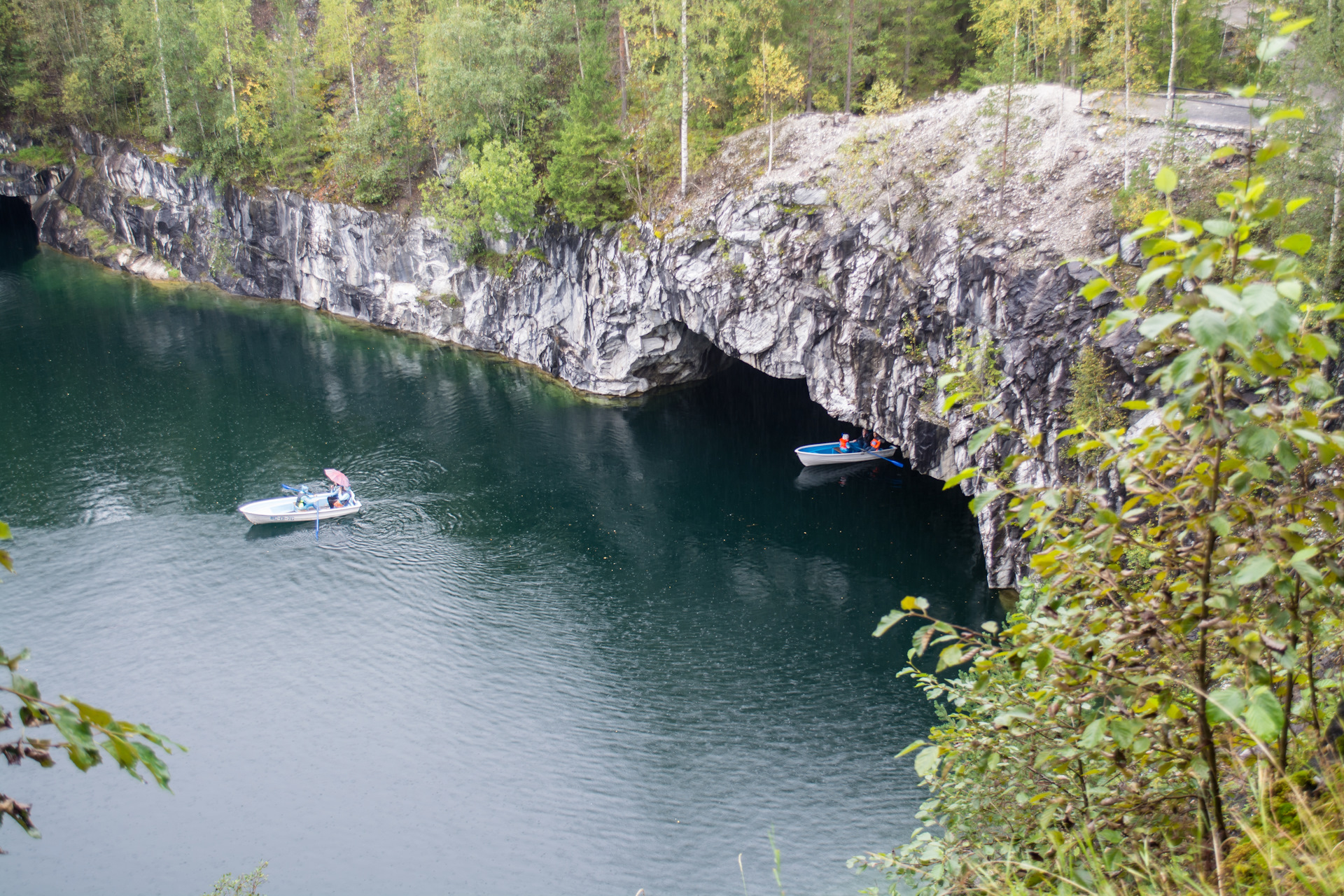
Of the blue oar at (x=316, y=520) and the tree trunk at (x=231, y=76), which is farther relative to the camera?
the tree trunk at (x=231, y=76)

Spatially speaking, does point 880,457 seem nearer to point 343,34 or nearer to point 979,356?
point 979,356

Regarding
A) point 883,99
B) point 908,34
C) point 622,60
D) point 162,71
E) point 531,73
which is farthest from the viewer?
point 162,71

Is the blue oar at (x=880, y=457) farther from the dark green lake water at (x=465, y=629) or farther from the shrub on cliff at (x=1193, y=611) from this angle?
the shrub on cliff at (x=1193, y=611)

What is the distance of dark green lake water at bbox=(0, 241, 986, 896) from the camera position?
62.5 ft

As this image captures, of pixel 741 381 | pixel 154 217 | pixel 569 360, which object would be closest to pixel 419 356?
pixel 569 360

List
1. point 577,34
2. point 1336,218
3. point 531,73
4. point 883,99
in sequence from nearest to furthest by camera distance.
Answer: point 1336,218, point 883,99, point 531,73, point 577,34

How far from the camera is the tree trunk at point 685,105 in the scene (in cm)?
3688

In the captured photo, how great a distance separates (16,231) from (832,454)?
76.5m

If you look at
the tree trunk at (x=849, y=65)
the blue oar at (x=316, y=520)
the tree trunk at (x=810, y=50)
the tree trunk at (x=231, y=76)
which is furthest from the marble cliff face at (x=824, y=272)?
the blue oar at (x=316, y=520)

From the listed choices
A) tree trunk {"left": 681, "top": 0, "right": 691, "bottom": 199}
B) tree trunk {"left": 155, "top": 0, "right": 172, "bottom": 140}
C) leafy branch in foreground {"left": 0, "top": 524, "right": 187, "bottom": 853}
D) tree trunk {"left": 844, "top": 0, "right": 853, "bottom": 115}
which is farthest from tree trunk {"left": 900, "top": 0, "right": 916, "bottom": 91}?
tree trunk {"left": 155, "top": 0, "right": 172, "bottom": 140}

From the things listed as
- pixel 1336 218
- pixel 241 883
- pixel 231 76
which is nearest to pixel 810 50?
pixel 1336 218

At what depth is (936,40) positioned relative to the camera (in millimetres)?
40719

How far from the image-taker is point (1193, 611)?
148 inches

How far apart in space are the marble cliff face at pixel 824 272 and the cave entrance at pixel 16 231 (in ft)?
60.3
